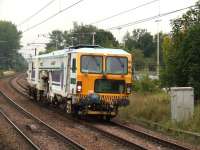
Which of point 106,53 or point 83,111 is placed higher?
point 106,53

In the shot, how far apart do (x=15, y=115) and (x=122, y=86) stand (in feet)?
19.1

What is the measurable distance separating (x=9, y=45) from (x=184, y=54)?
12259 cm

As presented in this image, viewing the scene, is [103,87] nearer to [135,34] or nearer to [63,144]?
[63,144]

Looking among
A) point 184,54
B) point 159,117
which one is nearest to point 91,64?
point 159,117

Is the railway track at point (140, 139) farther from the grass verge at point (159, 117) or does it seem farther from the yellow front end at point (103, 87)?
the yellow front end at point (103, 87)

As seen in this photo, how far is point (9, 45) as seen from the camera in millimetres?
140875

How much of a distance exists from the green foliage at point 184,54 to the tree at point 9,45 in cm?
11313

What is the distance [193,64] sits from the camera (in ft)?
69.2

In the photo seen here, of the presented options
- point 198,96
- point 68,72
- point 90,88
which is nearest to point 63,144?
point 90,88

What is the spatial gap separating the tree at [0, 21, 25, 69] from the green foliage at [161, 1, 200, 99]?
371ft

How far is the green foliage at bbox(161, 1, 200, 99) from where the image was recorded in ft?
69.2

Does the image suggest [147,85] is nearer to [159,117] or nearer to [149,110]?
[149,110]

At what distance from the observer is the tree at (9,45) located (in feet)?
450

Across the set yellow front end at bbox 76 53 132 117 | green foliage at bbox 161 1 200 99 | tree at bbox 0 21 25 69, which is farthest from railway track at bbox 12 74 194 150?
tree at bbox 0 21 25 69
